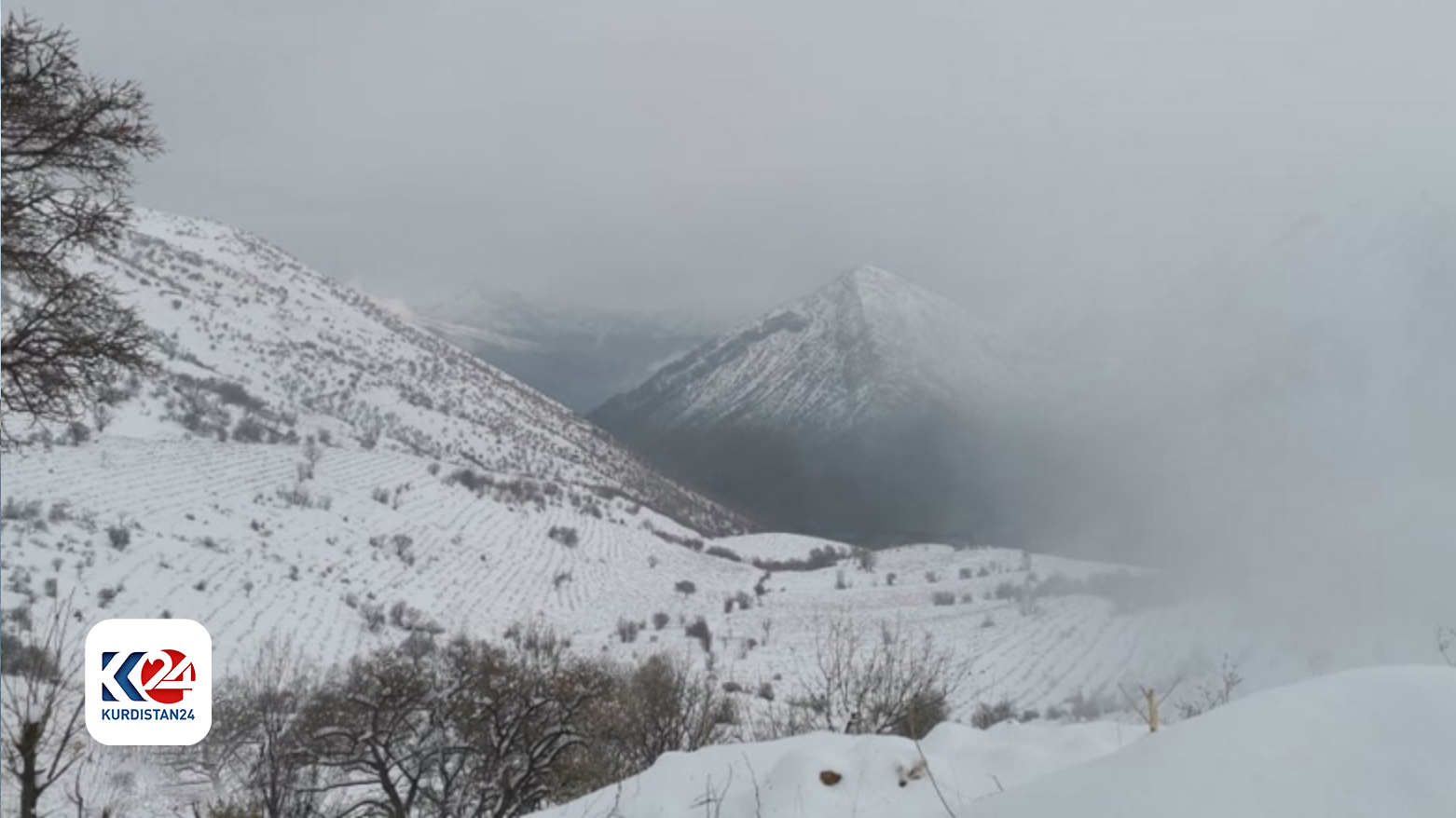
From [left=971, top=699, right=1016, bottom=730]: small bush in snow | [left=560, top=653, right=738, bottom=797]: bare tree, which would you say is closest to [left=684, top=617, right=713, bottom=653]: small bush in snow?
[left=971, top=699, right=1016, bottom=730]: small bush in snow

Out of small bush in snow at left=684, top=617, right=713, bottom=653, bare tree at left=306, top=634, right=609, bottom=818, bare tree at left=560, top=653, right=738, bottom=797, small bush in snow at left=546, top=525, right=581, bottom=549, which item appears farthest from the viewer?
small bush in snow at left=546, top=525, right=581, bottom=549

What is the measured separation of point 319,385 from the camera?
9688cm

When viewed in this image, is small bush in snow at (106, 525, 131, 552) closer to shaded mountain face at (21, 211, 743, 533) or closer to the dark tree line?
the dark tree line

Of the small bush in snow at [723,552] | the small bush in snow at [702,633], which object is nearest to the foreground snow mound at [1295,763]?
the small bush in snow at [702,633]

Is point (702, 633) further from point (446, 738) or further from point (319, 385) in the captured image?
point (319, 385)

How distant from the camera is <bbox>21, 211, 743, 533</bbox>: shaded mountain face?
70.7 metres

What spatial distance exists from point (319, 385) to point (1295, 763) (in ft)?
341

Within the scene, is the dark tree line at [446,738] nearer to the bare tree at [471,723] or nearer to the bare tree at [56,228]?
the bare tree at [471,723]

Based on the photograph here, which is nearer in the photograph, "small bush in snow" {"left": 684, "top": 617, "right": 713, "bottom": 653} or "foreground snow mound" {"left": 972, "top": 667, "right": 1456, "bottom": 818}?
"foreground snow mound" {"left": 972, "top": 667, "right": 1456, "bottom": 818}

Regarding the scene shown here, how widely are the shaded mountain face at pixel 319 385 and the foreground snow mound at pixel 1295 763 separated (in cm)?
5949

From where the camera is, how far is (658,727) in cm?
1795

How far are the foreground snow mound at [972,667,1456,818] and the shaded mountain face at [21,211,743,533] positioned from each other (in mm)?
59485

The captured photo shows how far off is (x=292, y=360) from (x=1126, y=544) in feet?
321

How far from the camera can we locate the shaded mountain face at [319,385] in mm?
70688
